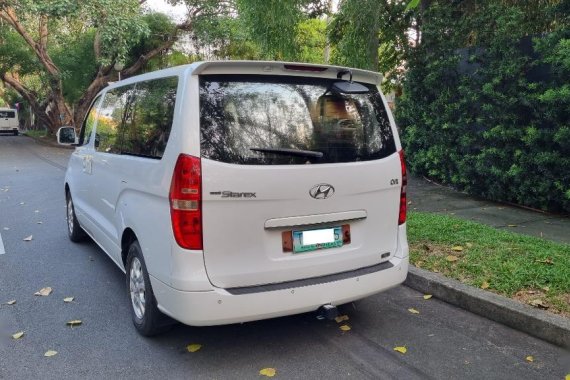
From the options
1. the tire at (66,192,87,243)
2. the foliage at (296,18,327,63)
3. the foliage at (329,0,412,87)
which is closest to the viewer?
the tire at (66,192,87,243)

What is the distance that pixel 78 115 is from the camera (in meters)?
27.2

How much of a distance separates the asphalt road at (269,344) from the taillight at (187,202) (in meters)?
0.89

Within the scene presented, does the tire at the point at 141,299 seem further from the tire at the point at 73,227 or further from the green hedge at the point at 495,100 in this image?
the green hedge at the point at 495,100

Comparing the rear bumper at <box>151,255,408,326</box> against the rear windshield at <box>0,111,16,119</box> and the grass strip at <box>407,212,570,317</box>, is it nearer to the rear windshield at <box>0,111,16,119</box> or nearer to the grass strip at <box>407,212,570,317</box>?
the grass strip at <box>407,212,570,317</box>

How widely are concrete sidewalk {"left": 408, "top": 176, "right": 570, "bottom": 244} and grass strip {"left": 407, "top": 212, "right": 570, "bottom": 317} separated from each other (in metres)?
0.42

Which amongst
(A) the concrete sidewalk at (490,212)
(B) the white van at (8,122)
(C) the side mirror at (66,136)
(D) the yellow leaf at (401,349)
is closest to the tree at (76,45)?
(C) the side mirror at (66,136)

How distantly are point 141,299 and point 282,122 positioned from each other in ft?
5.43

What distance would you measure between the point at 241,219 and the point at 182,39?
24.2 m

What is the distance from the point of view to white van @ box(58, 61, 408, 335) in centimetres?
301

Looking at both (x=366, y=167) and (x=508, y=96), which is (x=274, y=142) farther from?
(x=508, y=96)

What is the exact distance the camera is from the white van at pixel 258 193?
9.86ft

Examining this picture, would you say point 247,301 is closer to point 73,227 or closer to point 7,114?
point 73,227

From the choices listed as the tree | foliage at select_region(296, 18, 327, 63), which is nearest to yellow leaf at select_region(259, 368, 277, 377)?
foliage at select_region(296, 18, 327, 63)

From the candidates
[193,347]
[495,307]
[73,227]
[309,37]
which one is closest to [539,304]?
[495,307]
